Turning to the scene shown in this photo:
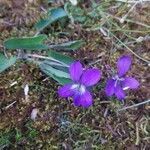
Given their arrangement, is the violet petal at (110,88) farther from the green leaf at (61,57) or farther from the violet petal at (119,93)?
the green leaf at (61,57)

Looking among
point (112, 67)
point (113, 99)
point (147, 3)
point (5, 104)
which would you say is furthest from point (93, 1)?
point (5, 104)

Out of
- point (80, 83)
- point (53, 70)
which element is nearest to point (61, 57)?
point (53, 70)

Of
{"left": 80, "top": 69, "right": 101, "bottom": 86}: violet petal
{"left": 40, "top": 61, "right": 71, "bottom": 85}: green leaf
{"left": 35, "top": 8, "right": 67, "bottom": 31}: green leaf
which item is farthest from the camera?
{"left": 35, "top": 8, "right": 67, "bottom": 31}: green leaf

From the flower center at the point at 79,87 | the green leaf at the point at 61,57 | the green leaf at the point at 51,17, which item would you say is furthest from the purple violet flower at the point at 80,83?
the green leaf at the point at 51,17

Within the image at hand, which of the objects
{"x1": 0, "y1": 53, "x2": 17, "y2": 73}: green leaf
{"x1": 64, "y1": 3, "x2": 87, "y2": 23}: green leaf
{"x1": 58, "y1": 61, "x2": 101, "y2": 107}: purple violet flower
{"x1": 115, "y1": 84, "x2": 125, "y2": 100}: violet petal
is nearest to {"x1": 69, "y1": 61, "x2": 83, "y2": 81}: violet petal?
{"x1": 58, "y1": 61, "x2": 101, "y2": 107}: purple violet flower

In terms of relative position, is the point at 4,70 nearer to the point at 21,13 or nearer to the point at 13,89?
the point at 13,89

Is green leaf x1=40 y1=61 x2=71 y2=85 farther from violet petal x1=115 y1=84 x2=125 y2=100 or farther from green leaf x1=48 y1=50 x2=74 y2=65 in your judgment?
violet petal x1=115 y1=84 x2=125 y2=100
